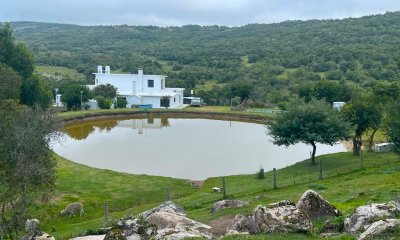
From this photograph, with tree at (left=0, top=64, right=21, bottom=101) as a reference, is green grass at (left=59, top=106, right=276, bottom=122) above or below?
below

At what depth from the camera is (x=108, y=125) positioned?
189 feet

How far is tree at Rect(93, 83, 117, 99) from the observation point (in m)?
73.4

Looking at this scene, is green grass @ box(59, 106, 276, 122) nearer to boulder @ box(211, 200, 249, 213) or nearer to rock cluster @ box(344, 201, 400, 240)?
boulder @ box(211, 200, 249, 213)

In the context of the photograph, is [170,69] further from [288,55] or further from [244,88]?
[244,88]

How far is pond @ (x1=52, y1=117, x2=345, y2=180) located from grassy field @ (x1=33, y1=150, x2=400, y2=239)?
11.0 ft

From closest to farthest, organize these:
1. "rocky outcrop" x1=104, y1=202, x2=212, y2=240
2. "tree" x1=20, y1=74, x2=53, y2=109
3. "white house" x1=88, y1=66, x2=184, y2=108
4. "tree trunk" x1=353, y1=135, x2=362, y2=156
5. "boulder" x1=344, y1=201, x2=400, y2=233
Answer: "rocky outcrop" x1=104, y1=202, x2=212, y2=240 → "boulder" x1=344, y1=201, x2=400, y2=233 → "tree trunk" x1=353, y1=135, x2=362, y2=156 → "tree" x1=20, y1=74, x2=53, y2=109 → "white house" x1=88, y1=66, x2=184, y2=108

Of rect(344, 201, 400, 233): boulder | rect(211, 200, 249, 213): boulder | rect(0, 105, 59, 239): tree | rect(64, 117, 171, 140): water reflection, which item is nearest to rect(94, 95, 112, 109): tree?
rect(64, 117, 171, 140): water reflection

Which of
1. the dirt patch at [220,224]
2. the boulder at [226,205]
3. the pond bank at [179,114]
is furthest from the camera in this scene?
the pond bank at [179,114]

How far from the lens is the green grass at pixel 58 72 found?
342ft

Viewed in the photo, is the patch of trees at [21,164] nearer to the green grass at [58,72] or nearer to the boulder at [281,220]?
the boulder at [281,220]

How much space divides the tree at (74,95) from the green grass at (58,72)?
3567 centimetres

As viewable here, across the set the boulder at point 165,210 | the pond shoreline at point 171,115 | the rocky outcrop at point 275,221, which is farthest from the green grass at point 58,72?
the rocky outcrop at point 275,221

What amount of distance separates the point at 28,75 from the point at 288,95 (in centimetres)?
3820

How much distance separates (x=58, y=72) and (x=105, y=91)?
4022cm
